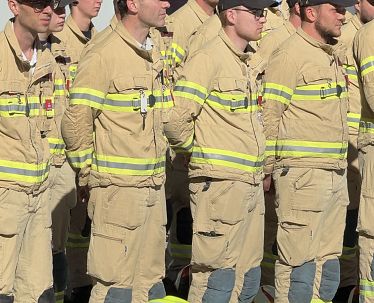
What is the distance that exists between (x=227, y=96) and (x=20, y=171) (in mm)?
1519

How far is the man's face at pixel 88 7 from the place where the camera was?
31.3ft

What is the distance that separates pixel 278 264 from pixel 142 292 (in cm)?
122

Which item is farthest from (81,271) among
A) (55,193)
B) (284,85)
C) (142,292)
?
(284,85)

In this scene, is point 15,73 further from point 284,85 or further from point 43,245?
point 284,85

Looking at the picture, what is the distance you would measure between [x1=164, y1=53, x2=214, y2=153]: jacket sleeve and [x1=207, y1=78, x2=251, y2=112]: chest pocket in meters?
0.08

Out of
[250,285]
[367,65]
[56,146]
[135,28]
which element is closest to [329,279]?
[250,285]

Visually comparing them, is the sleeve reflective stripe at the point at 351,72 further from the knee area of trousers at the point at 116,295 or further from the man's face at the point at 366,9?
the knee area of trousers at the point at 116,295

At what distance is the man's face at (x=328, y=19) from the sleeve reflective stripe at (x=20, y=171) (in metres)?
2.44

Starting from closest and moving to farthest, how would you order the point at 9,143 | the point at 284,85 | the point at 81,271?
1. the point at 9,143
2. the point at 284,85
3. the point at 81,271

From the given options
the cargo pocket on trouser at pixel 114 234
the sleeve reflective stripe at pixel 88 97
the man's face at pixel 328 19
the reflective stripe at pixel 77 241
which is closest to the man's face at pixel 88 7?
the reflective stripe at pixel 77 241

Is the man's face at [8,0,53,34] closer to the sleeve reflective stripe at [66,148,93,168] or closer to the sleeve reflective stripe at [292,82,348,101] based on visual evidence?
the sleeve reflective stripe at [66,148,93,168]

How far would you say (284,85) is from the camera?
810 cm

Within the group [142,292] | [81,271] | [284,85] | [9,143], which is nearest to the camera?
[9,143]

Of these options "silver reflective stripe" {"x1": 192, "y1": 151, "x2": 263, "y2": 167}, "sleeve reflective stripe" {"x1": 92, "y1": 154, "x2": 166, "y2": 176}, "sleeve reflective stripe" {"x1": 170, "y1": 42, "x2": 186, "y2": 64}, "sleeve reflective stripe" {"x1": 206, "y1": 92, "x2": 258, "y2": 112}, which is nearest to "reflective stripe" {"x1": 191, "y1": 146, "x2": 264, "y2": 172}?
"silver reflective stripe" {"x1": 192, "y1": 151, "x2": 263, "y2": 167}
